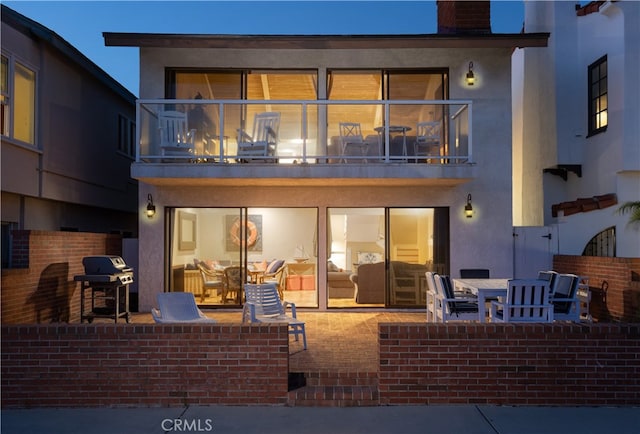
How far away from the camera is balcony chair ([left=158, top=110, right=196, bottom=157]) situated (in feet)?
32.6

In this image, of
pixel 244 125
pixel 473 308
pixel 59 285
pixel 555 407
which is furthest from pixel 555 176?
pixel 59 285

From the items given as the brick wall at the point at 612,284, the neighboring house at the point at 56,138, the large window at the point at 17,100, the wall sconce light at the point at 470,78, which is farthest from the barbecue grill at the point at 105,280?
the brick wall at the point at 612,284

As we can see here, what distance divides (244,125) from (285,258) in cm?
307

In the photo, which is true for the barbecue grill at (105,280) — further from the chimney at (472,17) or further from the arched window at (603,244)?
the arched window at (603,244)

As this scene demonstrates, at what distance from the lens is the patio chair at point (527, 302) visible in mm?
7168

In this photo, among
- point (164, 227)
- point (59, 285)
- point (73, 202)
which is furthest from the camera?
point (73, 202)

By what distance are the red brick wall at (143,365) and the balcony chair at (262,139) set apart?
4.88 meters

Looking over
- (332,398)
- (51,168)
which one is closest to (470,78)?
(332,398)

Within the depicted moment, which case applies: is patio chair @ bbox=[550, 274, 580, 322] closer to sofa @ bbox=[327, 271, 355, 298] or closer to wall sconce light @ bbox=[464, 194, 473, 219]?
wall sconce light @ bbox=[464, 194, 473, 219]

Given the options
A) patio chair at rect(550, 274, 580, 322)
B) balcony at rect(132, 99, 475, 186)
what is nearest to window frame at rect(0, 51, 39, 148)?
balcony at rect(132, 99, 475, 186)

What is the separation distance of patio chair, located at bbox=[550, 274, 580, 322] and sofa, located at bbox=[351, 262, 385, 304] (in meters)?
3.81

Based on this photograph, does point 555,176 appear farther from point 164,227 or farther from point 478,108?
point 164,227

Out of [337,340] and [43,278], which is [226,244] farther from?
[337,340]

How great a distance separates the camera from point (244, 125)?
10.2 meters
